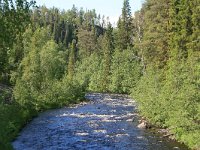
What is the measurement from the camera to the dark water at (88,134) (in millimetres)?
26875

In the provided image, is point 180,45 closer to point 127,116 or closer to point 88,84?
point 127,116

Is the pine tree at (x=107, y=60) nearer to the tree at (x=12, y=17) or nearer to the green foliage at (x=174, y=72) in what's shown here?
the green foliage at (x=174, y=72)

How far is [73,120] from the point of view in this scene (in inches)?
1537

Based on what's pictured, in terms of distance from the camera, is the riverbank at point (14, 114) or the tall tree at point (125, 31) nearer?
the riverbank at point (14, 114)

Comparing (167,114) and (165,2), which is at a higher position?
(165,2)

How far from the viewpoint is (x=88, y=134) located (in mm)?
31500

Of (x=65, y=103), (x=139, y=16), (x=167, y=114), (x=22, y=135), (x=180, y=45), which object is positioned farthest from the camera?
(x=139, y=16)

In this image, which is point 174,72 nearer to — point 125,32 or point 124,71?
point 124,71

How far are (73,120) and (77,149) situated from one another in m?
13.0

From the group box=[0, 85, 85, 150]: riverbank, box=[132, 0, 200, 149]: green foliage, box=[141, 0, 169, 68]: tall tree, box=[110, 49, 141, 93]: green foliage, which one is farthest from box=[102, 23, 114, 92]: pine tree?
box=[0, 85, 85, 150]: riverbank

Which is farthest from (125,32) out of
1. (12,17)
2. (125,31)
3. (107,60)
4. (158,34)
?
(12,17)

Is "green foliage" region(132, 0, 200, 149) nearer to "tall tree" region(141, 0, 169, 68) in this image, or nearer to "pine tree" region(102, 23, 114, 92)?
"tall tree" region(141, 0, 169, 68)

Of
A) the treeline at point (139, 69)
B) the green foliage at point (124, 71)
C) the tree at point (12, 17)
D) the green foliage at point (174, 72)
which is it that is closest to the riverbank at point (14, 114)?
the treeline at point (139, 69)

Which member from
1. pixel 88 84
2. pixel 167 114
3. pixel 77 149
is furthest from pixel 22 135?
pixel 88 84
